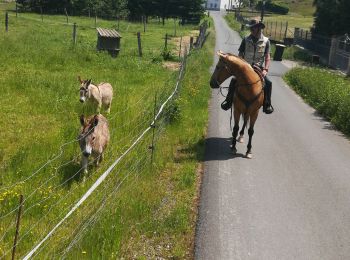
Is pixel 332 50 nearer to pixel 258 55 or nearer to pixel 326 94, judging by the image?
pixel 326 94

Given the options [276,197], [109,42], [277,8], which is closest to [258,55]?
[276,197]

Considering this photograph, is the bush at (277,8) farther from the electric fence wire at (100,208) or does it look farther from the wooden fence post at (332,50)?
the electric fence wire at (100,208)

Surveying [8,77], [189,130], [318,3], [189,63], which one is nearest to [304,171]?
[189,130]

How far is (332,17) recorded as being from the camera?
36.6m

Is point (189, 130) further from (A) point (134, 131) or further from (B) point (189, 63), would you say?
(B) point (189, 63)

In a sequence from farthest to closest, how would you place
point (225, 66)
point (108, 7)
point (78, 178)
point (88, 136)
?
point (108, 7)
point (225, 66)
point (78, 178)
point (88, 136)

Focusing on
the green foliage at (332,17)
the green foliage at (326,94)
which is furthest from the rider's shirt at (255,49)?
the green foliage at (332,17)

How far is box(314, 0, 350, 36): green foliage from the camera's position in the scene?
3436 centimetres

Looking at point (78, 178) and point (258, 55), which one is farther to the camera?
point (258, 55)

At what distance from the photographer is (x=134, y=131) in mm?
10250

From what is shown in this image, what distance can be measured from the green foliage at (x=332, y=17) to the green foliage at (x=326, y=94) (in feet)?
46.4

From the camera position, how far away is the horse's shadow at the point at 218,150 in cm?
1003

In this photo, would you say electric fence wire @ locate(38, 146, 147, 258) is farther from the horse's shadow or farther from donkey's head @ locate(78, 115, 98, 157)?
the horse's shadow

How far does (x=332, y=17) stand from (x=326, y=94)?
22.7m
